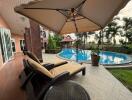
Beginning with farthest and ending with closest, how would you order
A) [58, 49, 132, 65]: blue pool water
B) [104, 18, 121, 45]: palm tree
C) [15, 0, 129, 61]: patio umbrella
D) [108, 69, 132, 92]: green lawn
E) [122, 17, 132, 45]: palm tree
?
1. [104, 18, 121, 45]: palm tree
2. [122, 17, 132, 45]: palm tree
3. [58, 49, 132, 65]: blue pool water
4. [108, 69, 132, 92]: green lawn
5. [15, 0, 129, 61]: patio umbrella

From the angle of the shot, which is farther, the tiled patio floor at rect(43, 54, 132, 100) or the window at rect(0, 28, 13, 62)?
the window at rect(0, 28, 13, 62)

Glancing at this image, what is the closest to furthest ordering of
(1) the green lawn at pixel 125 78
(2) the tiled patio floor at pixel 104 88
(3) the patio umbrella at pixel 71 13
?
(3) the patio umbrella at pixel 71 13
(2) the tiled patio floor at pixel 104 88
(1) the green lawn at pixel 125 78

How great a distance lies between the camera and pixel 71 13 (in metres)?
3.57

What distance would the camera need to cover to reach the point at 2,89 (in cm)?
421

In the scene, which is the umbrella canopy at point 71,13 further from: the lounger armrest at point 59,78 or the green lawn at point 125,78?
the green lawn at point 125,78

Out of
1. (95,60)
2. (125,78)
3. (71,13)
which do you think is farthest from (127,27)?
(71,13)

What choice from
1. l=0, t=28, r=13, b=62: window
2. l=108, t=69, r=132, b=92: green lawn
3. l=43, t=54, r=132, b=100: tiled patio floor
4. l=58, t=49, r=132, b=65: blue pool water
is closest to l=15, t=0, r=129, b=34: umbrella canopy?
l=43, t=54, r=132, b=100: tiled patio floor

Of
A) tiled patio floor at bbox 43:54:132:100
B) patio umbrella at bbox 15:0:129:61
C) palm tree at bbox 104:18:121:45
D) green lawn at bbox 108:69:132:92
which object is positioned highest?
A: palm tree at bbox 104:18:121:45

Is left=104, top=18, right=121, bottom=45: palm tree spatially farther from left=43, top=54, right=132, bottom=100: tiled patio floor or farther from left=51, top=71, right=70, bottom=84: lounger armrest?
left=51, top=71, right=70, bottom=84: lounger armrest

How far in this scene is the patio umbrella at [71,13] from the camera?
8.67ft

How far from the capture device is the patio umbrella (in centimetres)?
264

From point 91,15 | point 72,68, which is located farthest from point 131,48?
point 91,15

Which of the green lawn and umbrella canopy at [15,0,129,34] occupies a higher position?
umbrella canopy at [15,0,129,34]

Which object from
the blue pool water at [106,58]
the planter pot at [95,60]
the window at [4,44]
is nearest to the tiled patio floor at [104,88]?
the planter pot at [95,60]
